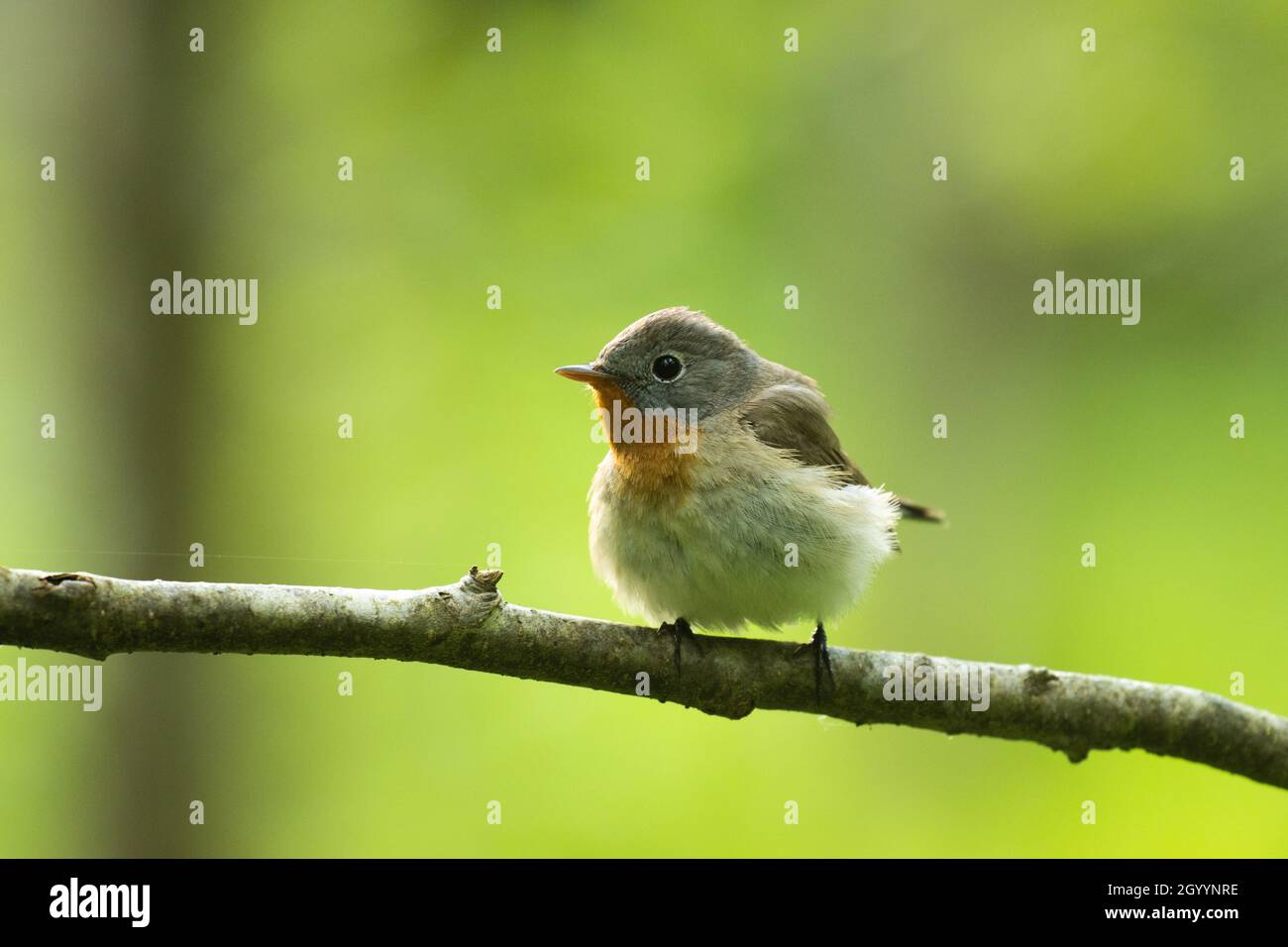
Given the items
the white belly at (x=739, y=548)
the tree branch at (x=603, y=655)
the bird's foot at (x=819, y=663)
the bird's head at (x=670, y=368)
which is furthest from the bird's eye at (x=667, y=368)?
the bird's foot at (x=819, y=663)

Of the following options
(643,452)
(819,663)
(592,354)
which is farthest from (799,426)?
(592,354)

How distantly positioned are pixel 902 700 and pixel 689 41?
691 centimetres

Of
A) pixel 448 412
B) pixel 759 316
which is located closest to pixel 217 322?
pixel 448 412

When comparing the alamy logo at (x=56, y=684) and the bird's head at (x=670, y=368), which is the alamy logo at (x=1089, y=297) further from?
the alamy logo at (x=56, y=684)

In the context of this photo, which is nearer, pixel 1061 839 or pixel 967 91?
pixel 1061 839

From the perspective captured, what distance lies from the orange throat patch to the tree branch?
0.79 meters

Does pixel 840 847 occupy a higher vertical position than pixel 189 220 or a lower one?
lower

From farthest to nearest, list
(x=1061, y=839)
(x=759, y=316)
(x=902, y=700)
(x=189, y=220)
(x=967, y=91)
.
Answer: (x=967, y=91) → (x=759, y=316) → (x=189, y=220) → (x=1061, y=839) → (x=902, y=700)

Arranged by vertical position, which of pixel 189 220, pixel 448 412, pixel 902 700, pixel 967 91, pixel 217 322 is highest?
pixel 967 91

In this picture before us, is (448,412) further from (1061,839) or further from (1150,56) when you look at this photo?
(1150,56)

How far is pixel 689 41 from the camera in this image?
9.84 metres

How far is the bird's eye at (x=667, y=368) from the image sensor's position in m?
5.81
